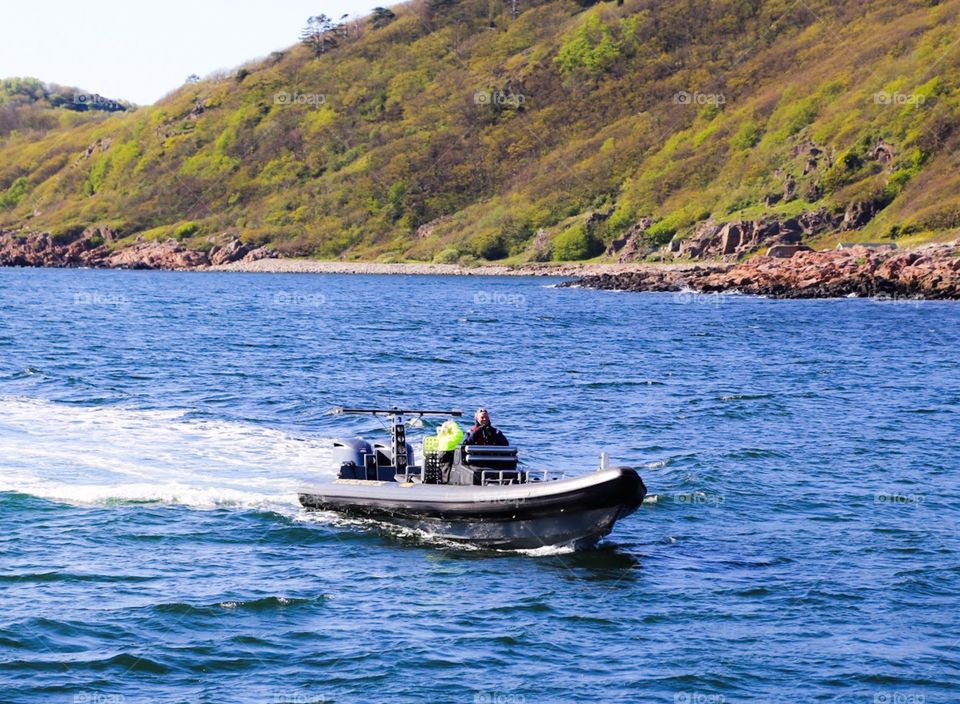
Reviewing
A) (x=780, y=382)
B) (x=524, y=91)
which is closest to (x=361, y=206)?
(x=524, y=91)

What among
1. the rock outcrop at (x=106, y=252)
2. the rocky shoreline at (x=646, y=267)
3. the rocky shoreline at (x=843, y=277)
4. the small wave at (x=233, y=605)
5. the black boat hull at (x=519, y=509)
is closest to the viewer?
the small wave at (x=233, y=605)

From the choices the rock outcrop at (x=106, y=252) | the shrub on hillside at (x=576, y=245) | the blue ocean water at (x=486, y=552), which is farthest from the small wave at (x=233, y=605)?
the rock outcrop at (x=106, y=252)

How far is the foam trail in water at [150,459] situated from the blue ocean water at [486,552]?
4.6 inches

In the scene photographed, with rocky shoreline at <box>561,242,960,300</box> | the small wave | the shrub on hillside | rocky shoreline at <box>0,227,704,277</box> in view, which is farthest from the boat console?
Answer: rocky shoreline at <box>0,227,704,277</box>

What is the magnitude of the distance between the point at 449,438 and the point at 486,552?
2363 mm

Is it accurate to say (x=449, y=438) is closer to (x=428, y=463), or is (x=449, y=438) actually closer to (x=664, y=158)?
(x=428, y=463)

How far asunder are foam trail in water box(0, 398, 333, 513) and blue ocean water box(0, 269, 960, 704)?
0.12 metres

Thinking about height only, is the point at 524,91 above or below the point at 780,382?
above

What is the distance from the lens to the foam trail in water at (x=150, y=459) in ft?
83.4

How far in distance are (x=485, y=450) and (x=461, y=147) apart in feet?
571

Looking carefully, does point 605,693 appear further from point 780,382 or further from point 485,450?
point 780,382

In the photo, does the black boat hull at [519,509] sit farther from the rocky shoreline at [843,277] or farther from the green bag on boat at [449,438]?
the rocky shoreline at [843,277]

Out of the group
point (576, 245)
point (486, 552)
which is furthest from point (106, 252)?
point (486, 552)

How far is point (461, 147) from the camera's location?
634 ft
